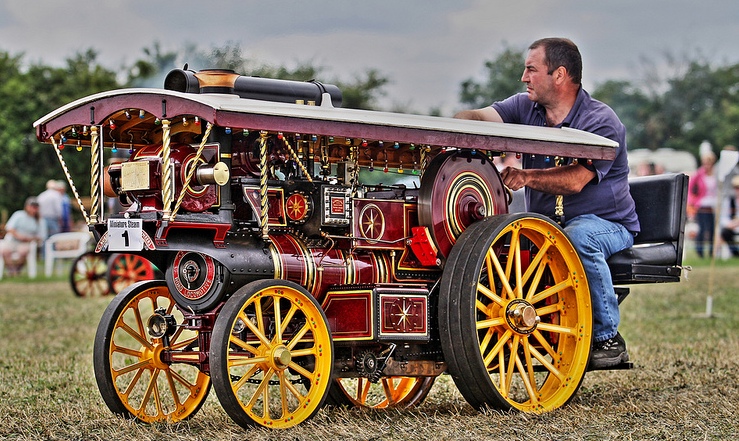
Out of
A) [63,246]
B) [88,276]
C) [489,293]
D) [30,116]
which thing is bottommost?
[88,276]

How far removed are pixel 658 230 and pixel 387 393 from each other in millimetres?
1911

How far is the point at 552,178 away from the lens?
21.3ft

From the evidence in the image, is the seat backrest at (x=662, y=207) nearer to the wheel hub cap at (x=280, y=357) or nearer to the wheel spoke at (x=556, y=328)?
the wheel spoke at (x=556, y=328)

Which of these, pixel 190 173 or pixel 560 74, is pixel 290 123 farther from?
pixel 560 74

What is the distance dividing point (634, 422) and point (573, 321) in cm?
85

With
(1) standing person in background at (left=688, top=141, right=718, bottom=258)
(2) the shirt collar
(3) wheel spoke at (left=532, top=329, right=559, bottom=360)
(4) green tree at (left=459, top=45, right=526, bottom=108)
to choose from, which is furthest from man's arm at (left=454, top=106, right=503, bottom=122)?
(4) green tree at (left=459, top=45, right=526, bottom=108)

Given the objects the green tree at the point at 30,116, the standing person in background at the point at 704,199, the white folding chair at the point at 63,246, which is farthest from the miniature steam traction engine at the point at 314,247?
the green tree at the point at 30,116

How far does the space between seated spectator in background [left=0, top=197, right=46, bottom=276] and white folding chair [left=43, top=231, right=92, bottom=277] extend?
13.5 inches

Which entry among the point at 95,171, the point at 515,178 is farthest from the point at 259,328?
the point at 515,178

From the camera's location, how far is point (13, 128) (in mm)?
27859

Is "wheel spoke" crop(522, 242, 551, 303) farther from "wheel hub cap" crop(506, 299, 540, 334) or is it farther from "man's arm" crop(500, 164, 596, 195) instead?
"man's arm" crop(500, 164, 596, 195)

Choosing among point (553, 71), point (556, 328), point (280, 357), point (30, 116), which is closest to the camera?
point (280, 357)

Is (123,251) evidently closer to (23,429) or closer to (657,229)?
(23,429)

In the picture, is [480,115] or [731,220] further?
[731,220]
